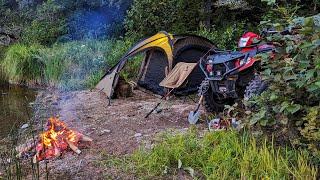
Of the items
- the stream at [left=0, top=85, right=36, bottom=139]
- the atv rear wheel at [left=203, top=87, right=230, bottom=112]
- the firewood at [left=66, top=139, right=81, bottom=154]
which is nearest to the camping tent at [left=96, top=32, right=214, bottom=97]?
the stream at [left=0, top=85, right=36, bottom=139]

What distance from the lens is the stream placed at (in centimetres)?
761

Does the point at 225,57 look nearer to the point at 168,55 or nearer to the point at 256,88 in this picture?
the point at 256,88

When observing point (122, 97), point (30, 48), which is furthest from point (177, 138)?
point (30, 48)

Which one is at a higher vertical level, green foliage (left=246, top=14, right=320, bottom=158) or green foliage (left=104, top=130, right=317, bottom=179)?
green foliage (left=246, top=14, right=320, bottom=158)

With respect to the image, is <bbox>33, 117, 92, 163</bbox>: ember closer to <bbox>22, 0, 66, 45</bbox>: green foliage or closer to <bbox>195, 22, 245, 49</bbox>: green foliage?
<bbox>195, 22, 245, 49</bbox>: green foliage

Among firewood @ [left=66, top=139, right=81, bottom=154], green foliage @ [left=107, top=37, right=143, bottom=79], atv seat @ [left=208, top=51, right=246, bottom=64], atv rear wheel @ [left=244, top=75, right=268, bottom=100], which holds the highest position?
atv seat @ [left=208, top=51, right=246, bottom=64]

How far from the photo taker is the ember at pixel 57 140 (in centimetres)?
522

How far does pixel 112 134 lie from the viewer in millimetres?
6195

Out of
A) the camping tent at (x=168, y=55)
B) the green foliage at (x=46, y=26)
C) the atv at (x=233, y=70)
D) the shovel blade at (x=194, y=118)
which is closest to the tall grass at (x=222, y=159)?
the shovel blade at (x=194, y=118)

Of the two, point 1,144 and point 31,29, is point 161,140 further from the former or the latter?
point 31,29

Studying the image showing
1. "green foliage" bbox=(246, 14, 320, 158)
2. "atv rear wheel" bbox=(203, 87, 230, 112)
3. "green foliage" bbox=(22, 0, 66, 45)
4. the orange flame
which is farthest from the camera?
"green foliage" bbox=(22, 0, 66, 45)

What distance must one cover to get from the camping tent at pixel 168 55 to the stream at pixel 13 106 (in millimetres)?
1853

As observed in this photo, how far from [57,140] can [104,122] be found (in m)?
1.73

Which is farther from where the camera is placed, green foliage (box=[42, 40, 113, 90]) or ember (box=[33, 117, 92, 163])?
green foliage (box=[42, 40, 113, 90])
